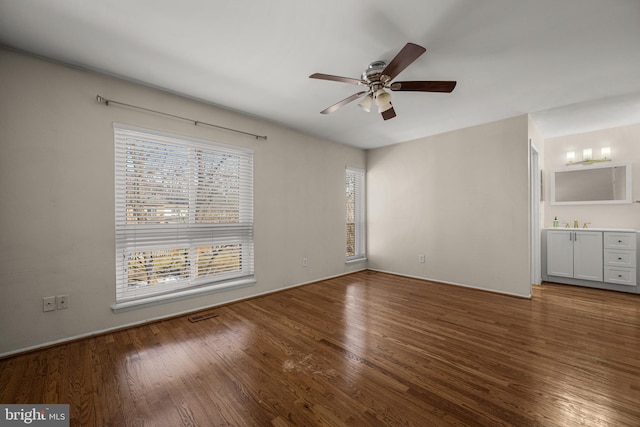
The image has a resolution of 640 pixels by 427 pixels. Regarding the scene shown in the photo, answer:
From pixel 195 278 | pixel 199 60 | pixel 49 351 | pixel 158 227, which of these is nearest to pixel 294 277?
pixel 195 278

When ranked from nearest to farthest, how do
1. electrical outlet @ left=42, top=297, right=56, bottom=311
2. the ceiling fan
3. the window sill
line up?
the ceiling fan, electrical outlet @ left=42, top=297, right=56, bottom=311, the window sill

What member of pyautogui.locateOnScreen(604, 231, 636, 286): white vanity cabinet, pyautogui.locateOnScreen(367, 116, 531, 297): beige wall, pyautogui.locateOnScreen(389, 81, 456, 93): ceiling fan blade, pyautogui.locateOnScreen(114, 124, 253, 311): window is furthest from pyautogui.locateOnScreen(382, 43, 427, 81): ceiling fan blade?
pyautogui.locateOnScreen(604, 231, 636, 286): white vanity cabinet

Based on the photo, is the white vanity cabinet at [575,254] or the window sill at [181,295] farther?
the white vanity cabinet at [575,254]

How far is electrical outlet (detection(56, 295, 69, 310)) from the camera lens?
2.29 meters

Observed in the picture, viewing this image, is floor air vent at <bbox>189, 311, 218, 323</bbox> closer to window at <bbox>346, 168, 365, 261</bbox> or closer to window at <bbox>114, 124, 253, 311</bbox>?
window at <bbox>114, 124, 253, 311</bbox>

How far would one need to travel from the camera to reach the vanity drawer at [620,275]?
3.72m

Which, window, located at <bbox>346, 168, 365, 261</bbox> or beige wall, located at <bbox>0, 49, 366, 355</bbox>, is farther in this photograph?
window, located at <bbox>346, 168, 365, 261</bbox>

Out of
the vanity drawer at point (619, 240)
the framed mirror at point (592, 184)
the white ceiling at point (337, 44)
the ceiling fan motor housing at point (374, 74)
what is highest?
the white ceiling at point (337, 44)

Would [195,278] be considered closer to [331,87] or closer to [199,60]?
[199,60]

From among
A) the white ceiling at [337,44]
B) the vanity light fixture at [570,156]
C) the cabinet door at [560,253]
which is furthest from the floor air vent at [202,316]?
the vanity light fixture at [570,156]

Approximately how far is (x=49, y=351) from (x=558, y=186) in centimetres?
726

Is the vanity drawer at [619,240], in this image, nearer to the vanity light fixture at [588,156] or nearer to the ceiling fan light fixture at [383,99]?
the vanity light fixture at [588,156]

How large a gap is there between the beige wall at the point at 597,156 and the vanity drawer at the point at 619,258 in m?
0.65

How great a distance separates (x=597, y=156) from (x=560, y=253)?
1.75 meters
